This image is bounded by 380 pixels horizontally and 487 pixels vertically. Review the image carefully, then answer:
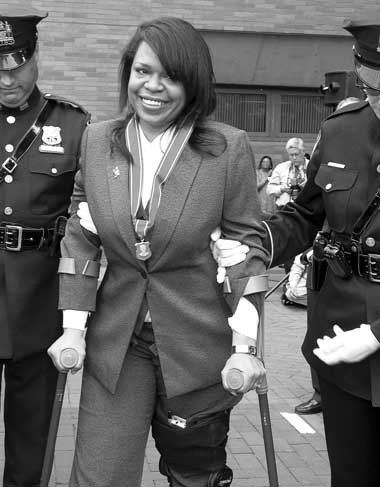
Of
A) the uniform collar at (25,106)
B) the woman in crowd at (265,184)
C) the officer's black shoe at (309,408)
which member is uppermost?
the uniform collar at (25,106)

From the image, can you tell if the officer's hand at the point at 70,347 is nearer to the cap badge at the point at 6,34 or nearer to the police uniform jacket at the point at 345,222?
the police uniform jacket at the point at 345,222

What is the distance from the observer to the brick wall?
11.5 m

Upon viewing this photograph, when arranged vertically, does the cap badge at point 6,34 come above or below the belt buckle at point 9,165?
above

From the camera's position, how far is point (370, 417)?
8.45 ft

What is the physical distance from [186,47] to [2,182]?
45.4 inches

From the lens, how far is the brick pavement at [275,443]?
409 cm

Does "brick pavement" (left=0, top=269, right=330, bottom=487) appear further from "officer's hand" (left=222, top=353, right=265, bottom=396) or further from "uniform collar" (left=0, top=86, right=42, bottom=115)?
"uniform collar" (left=0, top=86, right=42, bottom=115)

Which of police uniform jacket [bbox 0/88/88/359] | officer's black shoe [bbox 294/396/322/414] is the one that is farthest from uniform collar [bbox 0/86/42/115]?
officer's black shoe [bbox 294/396/322/414]

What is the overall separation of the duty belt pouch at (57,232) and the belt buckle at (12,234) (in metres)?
0.13

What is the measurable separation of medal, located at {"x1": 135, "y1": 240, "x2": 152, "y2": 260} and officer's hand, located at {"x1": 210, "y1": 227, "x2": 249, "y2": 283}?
228 mm

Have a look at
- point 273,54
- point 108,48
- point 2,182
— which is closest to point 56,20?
point 108,48

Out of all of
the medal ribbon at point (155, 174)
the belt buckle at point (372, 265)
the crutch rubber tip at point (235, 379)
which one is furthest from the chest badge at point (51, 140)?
the belt buckle at point (372, 265)

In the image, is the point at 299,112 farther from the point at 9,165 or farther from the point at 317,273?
the point at 317,273

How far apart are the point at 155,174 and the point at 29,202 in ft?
2.97
